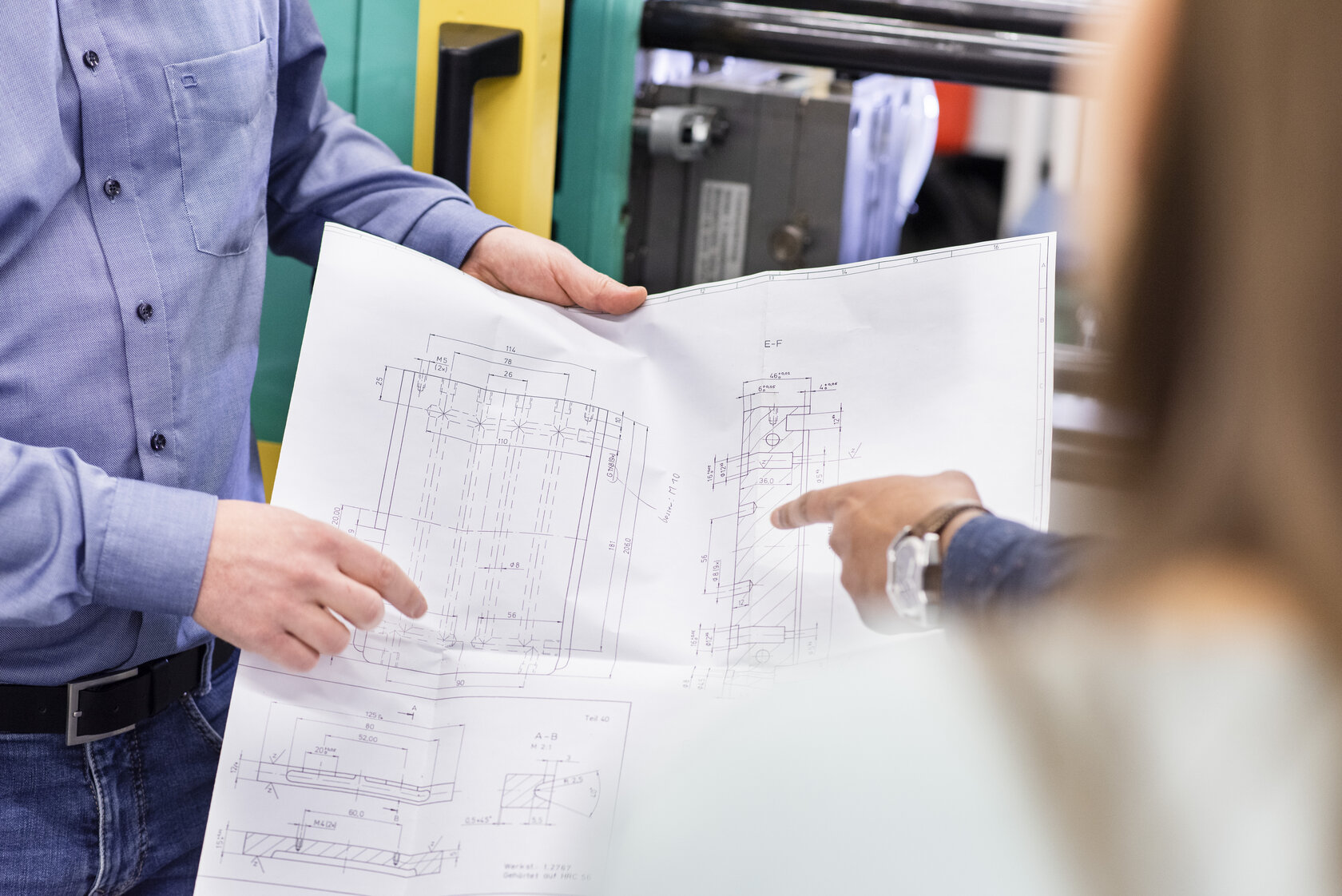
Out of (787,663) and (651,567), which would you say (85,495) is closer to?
(651,567)

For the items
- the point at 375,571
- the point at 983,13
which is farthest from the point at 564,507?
the point at 983,13

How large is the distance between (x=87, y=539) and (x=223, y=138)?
14.4 inches

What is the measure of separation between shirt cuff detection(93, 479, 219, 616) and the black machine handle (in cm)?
45

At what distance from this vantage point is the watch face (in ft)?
2.29

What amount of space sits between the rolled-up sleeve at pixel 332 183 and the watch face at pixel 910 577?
0.54 meters

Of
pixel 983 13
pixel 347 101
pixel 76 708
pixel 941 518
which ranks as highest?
pixel 983 13

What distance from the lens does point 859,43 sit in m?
1.17

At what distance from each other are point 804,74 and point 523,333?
2.48ft

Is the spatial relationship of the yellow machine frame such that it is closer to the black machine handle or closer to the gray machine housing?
the black machine handle

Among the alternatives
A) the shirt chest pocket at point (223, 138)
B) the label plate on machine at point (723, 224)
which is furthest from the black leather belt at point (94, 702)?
the label plate on machine at point (723, 224)

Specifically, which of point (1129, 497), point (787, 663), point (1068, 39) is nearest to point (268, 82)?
point (787, 663)

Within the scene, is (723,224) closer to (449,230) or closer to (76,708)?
(449,230)

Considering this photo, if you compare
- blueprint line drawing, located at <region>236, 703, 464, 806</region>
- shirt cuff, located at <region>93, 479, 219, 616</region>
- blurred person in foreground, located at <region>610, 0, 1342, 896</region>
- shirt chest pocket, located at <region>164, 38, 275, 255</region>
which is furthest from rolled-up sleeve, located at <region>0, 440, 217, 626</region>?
blurred person in foreground, located at <region>610, 0, 1342, 896</region>

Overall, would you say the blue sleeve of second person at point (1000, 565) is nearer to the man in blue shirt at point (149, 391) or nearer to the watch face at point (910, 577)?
the watch face at point (910, 577)
